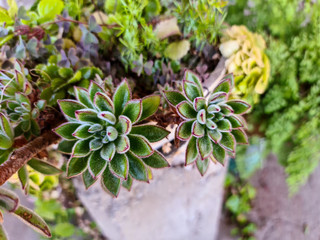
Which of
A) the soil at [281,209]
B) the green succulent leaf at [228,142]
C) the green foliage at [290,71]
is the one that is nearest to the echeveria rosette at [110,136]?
the green succulent leaf at [228,142]

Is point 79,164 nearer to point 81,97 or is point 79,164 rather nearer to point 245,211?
point 81,97

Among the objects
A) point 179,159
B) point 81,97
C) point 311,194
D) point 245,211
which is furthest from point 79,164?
point 311,194

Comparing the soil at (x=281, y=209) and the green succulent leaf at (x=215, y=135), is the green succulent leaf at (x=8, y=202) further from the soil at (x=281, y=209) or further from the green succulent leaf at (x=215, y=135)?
the soil at (x=281, y=209)

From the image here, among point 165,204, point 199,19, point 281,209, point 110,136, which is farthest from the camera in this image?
point 281,209

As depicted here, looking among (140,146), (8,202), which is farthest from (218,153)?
(8,202)

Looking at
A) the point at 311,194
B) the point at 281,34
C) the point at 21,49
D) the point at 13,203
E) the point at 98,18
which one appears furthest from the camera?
the point at 311,194

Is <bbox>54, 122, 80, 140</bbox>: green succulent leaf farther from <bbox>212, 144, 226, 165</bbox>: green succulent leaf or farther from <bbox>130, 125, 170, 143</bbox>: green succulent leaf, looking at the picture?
<bbox>212, 144, 226, 165</bbox>: green succulent leaf

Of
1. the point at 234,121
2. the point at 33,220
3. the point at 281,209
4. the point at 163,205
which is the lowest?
the point at 281,209

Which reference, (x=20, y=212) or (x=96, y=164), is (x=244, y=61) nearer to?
(x=96, y=164)
